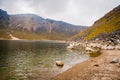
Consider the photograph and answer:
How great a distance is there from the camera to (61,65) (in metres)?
47.6

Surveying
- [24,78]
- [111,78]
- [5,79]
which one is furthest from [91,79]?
[5,79]

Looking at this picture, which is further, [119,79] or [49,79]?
[49,79]

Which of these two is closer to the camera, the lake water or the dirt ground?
the dirt ground

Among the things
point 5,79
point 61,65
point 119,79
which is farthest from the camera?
point 61,65

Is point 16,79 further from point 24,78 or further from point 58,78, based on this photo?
point 58,78

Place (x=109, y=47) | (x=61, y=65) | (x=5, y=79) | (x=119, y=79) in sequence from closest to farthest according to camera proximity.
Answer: (x=119, y=79) < (x=5, y=79) < (x=61, y=65) < (x=109, y=47)

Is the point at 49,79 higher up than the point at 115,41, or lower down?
lower down

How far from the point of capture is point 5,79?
30531 mm

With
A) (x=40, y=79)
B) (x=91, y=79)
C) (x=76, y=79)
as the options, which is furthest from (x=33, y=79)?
(x=91, y=79)

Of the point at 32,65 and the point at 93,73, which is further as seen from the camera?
the point at 32,65

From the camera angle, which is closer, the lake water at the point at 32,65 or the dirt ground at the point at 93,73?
the dirt ground at the point at 93,73

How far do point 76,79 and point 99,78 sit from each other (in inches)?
156

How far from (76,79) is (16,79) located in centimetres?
1096

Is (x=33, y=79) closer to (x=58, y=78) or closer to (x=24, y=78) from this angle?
(x=24, y=78)
